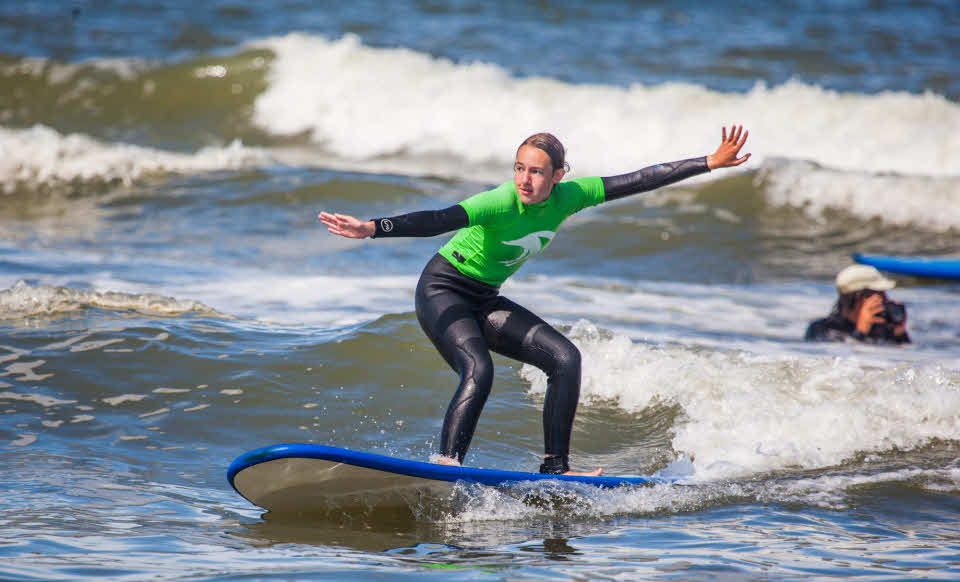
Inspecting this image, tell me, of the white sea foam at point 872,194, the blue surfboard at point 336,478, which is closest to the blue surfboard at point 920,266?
the white sea foam at point 872,194

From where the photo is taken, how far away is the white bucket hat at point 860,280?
8781mm

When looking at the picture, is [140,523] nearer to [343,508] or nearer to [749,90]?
[343,508]

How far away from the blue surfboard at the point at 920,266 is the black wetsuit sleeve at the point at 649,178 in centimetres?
759

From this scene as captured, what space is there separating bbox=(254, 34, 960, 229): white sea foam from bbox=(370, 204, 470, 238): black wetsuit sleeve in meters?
11.8

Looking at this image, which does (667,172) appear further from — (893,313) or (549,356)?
(893,313)

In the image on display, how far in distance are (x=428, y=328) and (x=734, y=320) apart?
530cm

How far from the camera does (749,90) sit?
1997 centimetres

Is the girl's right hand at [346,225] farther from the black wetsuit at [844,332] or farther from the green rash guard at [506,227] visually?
the black wetsuit at [844,332]

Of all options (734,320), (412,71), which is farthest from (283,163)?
(734,320)

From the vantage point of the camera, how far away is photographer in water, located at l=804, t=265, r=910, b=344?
880 cm

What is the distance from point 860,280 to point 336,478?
5764 millimetres

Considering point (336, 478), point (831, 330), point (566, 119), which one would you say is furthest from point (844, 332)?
point (566, 119)

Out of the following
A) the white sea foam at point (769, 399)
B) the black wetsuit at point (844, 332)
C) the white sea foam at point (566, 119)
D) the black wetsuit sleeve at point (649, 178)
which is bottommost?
the white sea foam at point (769, 399)

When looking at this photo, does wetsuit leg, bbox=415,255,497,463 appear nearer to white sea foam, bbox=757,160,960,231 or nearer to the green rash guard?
the green rash guard
